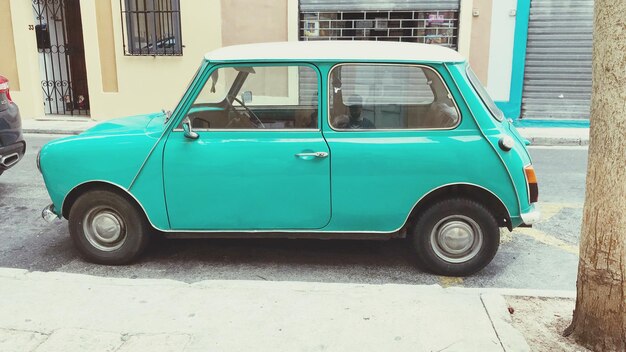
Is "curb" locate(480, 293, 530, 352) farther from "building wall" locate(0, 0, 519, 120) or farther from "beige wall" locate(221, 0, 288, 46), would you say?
"beige wall" locate(221, 0, 288, 46)

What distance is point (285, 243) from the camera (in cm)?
532

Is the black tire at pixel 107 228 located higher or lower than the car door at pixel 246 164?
lower

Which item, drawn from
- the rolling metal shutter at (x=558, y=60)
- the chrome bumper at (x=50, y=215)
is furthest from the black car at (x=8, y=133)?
the rolling metal shutter at (x=558, y=60)

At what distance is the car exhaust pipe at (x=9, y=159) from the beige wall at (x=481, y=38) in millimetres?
8516

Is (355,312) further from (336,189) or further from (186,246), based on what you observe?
(186,246)

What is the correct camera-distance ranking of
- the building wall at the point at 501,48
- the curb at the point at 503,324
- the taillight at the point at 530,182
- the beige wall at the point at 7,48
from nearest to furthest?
the curb at the point at 503,324
the taillight at the point at 530,182
the building wall at the point at 501,48
the beige wall at the point at 7,48

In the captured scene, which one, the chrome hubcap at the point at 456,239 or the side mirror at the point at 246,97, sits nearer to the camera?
the chrome hubcap at the point at 456,239

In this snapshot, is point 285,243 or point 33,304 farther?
point 285,243

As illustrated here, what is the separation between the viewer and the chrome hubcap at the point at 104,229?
15.3 ft

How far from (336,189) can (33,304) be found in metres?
2.19

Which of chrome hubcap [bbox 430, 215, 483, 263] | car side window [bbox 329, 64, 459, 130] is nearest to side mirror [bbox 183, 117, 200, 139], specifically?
car side window [bbox 329, 64, 459, 130]

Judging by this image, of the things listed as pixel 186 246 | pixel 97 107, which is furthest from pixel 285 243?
pixel 97 107

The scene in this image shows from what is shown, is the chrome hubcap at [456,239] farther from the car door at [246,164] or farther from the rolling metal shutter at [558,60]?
the rolling metal shutter at [558,60]

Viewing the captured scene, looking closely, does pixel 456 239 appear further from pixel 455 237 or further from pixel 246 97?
pixel 246 97
